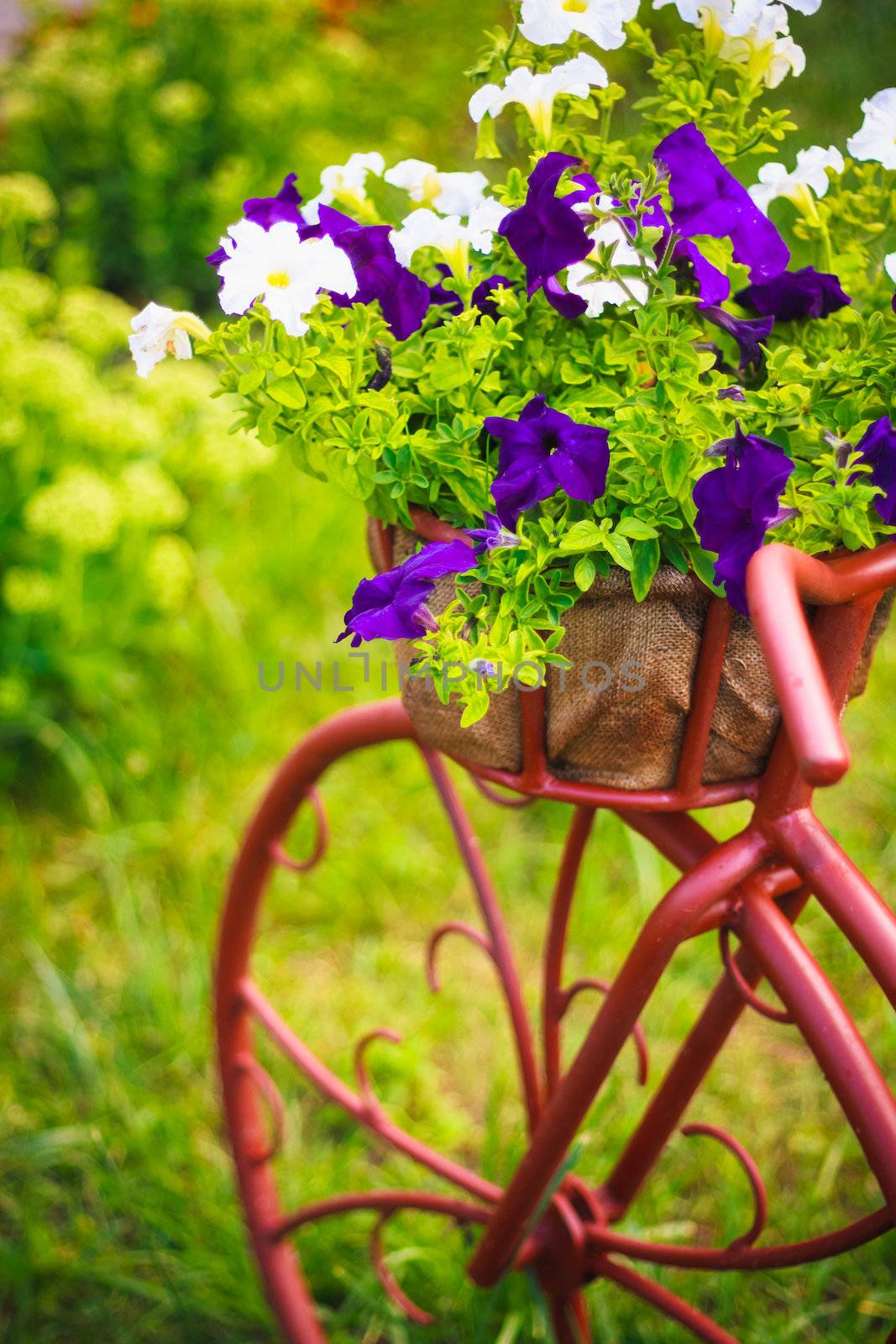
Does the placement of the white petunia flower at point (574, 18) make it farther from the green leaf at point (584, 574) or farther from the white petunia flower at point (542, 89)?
the green leaf at point (584, 574)

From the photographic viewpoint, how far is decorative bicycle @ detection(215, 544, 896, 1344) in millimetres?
620

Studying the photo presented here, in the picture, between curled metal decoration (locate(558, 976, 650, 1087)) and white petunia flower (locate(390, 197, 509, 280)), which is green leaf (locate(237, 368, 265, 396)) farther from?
curled metal decoration (locate(558, 976, 650, 1087))

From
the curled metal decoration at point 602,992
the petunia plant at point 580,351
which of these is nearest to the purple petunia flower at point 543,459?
the petunia plant at point 580,351

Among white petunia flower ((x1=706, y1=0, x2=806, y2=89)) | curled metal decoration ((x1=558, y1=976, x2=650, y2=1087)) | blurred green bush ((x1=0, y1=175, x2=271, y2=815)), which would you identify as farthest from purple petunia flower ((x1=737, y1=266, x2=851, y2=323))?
blurred green bush ((x1=0, y1=175, x2=271, y2=815))

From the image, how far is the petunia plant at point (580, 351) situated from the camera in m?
0.62

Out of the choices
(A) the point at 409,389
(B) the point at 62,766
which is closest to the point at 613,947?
(B) the point at 62,766

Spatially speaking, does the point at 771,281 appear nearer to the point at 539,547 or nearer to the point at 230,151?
the point at 539,547

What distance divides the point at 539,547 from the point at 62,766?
60.7 inches

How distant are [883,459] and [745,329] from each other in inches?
4.8

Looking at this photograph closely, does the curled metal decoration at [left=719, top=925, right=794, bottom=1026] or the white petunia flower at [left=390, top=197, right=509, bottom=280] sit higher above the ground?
the white petunia flower at [left=390, top=197, right=509, bottom=280]

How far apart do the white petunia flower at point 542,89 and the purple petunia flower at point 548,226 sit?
0.05 metres

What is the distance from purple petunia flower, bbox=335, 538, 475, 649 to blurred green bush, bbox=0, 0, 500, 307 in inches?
86.2

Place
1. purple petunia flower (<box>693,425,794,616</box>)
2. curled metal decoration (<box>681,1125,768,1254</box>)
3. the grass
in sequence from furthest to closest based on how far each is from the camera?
the grass < curled metal decoration (<box>681,1125,768,1254</box>) < purple petunia flower (<box>693,425,794,616</box>)

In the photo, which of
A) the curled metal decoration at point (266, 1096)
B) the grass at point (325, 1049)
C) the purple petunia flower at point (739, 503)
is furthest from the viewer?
the grass at point (325, 1049)
